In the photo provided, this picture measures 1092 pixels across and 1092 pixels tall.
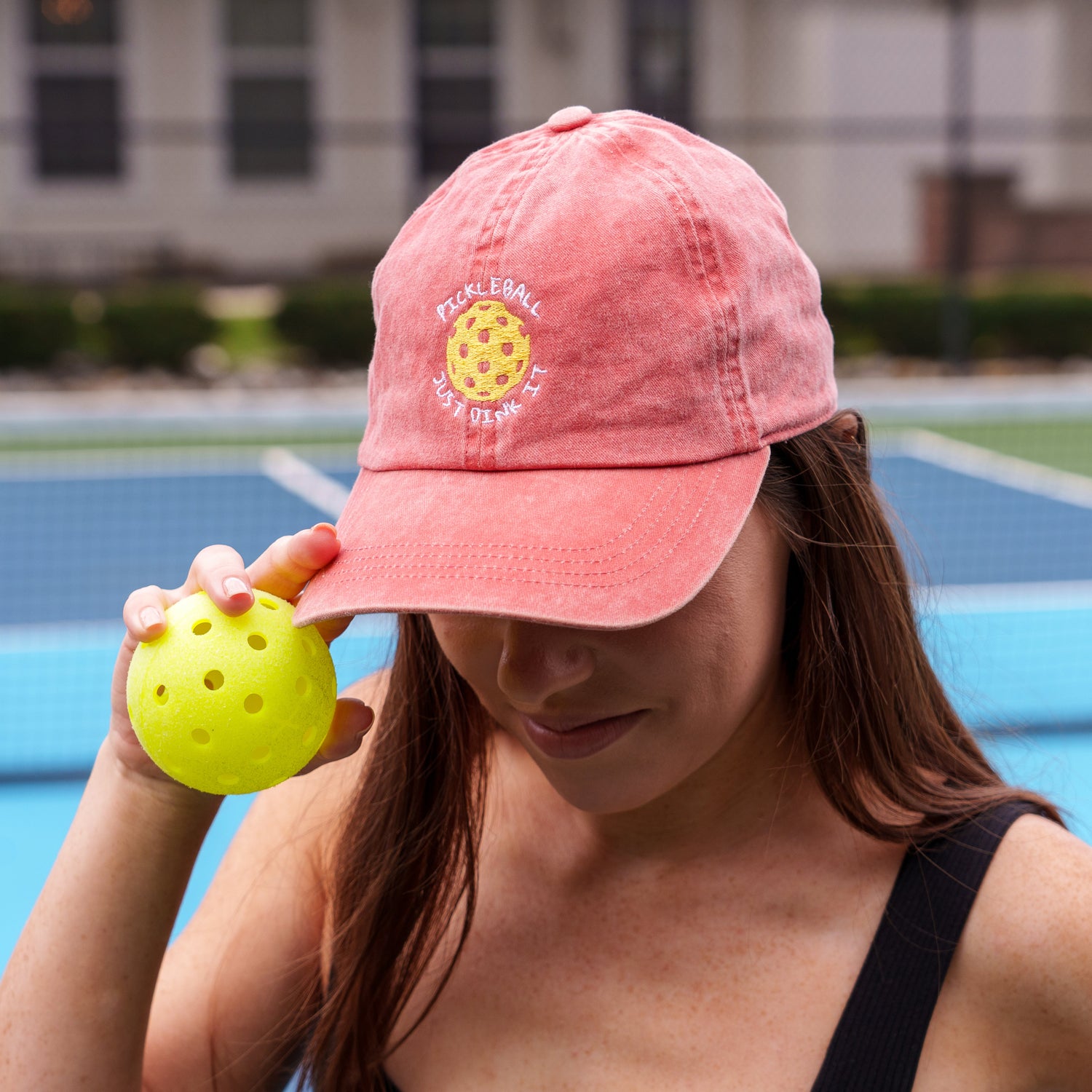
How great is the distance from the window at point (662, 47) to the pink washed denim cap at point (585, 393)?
19253 millimetres

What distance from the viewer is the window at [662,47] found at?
20125mm

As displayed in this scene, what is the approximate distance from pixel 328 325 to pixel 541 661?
1494cm

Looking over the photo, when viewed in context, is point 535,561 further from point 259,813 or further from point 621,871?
point 259,813

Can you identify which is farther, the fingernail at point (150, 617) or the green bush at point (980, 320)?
the green bush at point (980, 320)

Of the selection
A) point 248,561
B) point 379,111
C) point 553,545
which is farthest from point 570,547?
point 379,111

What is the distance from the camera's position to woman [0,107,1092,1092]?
1539 mm

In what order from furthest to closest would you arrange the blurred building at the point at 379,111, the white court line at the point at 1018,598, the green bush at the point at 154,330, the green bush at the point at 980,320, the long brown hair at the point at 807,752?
the blurred building at the point at 379,111, the green bush at the point at 980,320, the green bush at the point at 154,330, the white court line at the point at 1018,598, the long brown hair at the point at 807,752

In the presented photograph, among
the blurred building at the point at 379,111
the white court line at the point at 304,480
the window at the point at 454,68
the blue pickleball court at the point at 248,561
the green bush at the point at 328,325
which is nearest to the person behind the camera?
the blue pickleball court at the point at 248,561

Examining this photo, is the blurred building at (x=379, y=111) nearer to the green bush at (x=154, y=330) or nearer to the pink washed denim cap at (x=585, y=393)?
Answer: the green bush at (x=154, y=330)

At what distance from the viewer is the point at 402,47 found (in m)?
20.0

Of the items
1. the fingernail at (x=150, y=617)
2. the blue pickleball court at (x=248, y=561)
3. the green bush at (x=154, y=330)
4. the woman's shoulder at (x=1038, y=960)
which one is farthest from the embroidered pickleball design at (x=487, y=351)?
the green bush at (x=154, y=330)

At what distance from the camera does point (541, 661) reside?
1554 millimetres

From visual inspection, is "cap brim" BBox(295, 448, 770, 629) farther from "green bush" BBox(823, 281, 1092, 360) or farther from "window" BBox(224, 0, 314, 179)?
"window" BBox(224, 0, 314, 179)

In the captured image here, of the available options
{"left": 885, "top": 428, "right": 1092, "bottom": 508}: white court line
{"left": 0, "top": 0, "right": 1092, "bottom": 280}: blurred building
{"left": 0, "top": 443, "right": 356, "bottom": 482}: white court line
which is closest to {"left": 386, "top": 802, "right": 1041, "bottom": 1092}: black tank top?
{"left": 885, "top": 428, "right": 1092, "bottom": 508}: white court line
